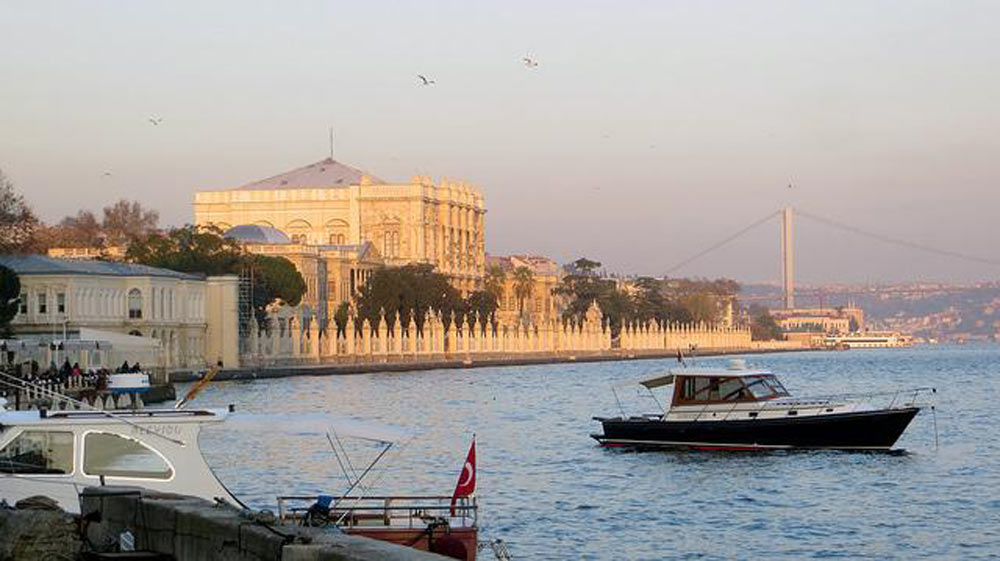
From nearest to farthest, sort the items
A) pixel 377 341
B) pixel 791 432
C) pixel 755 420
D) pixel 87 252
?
1. pixel 791 432
2. pixel 755 420
3. pixel 377 341
4. pixel 87 252

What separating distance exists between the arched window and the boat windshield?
69.0 m

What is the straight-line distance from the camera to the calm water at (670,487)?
3244cm

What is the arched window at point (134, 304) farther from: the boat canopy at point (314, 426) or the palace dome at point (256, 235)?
the boat canopy at point (314, 426)

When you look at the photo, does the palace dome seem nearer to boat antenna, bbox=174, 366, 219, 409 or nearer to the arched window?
the arched window

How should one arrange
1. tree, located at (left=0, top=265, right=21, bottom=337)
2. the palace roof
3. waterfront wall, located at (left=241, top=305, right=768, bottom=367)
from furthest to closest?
waterfront wall, located at (left=241, top=305, right=768, bottom=367)
the palace roof
tree, located at (left=0, top=265, right=21, bottom=337)

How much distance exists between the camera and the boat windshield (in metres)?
49.6

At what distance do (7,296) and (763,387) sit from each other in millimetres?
50986

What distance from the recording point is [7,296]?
9212 centimetres

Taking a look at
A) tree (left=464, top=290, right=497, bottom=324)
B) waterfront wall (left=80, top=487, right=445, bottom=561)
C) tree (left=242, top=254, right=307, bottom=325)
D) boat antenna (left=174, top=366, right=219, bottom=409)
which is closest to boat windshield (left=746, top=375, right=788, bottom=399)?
boat antenna (left=174, top=366, right=219, bottom=409)

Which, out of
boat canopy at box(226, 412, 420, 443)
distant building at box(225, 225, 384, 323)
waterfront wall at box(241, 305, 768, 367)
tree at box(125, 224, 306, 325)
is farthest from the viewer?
distant building at box(225, 225, 384, 323)

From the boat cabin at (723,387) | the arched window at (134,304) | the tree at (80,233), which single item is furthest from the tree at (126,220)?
the boat cabin at (723,387)

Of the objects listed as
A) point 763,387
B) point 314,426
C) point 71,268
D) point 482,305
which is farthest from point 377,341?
point 314,426

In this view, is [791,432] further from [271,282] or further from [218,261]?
[271,282]

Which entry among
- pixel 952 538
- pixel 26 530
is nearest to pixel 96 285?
pixel 952 538
